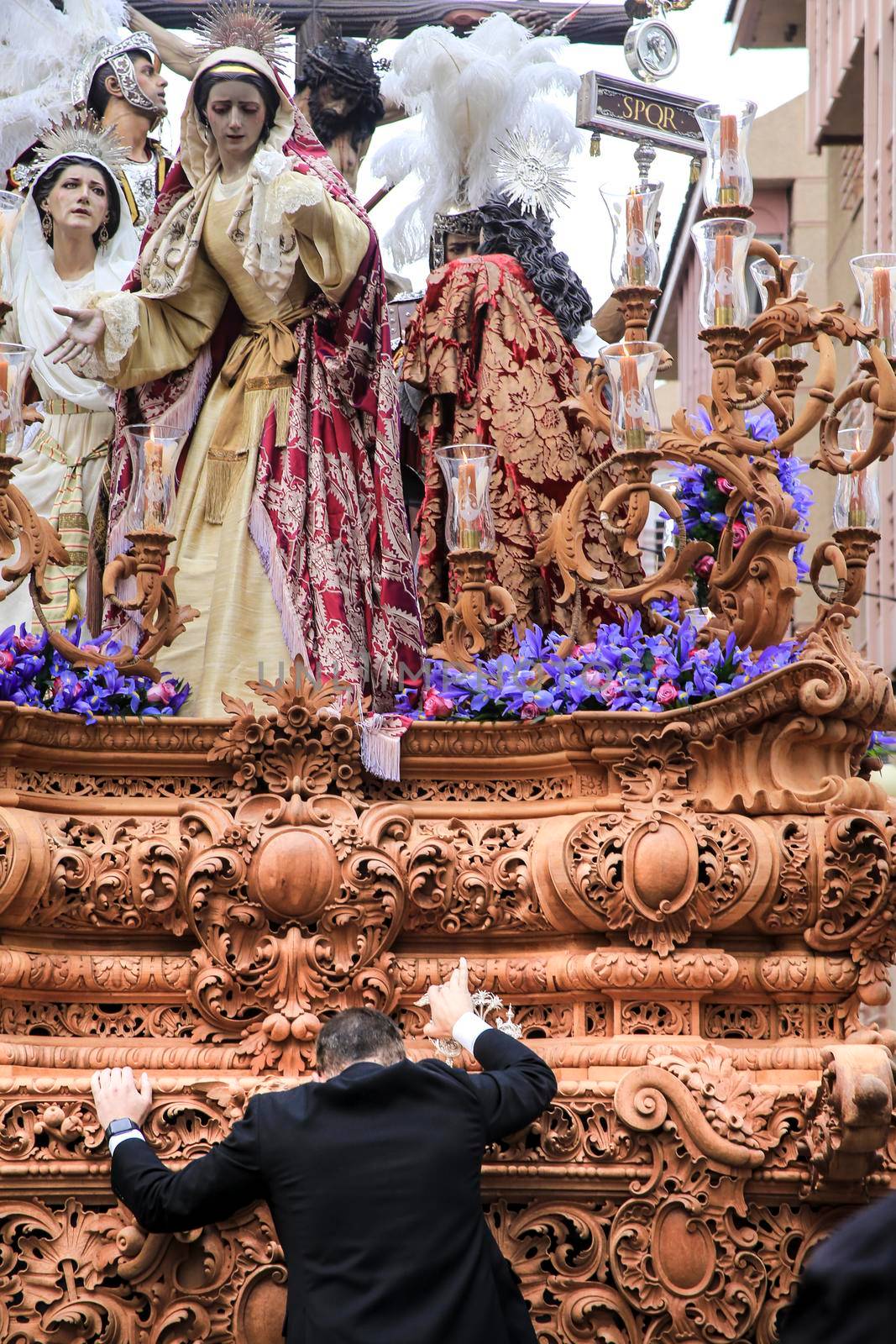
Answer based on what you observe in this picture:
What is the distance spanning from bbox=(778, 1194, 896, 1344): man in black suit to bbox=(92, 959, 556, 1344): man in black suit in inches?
73.3

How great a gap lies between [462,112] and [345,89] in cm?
46

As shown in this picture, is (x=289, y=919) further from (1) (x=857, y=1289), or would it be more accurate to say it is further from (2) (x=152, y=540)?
(1) (x=857, y=1289)

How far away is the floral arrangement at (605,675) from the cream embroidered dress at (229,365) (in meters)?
0.67

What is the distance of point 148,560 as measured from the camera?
20.5 ft

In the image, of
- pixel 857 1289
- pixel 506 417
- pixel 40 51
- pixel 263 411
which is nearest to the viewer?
pixel 857 1289

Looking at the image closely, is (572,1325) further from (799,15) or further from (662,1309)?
(799,15)

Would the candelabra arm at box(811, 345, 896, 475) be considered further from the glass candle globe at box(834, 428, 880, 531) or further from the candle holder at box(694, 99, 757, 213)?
the candle holder at box(694, 99, 757, 213)

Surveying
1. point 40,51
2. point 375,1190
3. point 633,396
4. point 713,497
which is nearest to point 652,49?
point 713,497

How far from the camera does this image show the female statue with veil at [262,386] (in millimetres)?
6820

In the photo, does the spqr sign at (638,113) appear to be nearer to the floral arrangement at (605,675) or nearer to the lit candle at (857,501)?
the lit candle at (857,501)

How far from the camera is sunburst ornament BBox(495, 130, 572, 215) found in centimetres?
816

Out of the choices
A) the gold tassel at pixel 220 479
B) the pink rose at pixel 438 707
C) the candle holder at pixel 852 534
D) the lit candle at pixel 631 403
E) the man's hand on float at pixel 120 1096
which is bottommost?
the man's hand on float at pixel 120 1096

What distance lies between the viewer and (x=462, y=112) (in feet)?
27.1

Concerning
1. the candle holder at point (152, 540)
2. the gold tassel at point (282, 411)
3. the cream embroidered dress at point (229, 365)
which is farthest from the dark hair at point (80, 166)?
the candle holder at point (152, 540)
